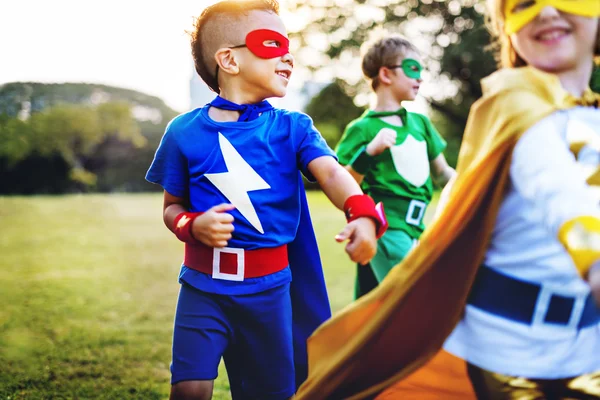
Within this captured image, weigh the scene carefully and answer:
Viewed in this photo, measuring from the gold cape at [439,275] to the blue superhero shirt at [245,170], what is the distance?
613 mm

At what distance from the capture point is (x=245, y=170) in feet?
8.19

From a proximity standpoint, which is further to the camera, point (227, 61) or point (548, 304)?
point (227, 61)

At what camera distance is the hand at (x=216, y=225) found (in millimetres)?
2219

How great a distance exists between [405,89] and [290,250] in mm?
2053

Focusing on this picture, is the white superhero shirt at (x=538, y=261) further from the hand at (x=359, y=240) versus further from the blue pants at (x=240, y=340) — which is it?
the blue pants at (x=240, y=340)

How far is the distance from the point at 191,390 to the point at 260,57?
134cm

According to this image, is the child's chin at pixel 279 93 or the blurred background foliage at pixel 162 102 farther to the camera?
the blurred background foliage at pixel 162 102

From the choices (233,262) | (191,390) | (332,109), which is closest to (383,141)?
(233,262)

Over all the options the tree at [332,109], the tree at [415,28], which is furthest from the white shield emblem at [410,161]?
the tree at [332,109]

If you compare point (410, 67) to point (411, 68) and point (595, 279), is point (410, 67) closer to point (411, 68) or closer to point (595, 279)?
point (411, 68)

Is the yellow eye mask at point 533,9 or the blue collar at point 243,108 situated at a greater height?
the yellow eye mask at point 533,9

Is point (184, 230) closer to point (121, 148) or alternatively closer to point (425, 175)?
point (425, 175)

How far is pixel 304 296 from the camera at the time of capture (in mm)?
2857

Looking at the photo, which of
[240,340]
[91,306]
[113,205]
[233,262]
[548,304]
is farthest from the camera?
[113,205]
